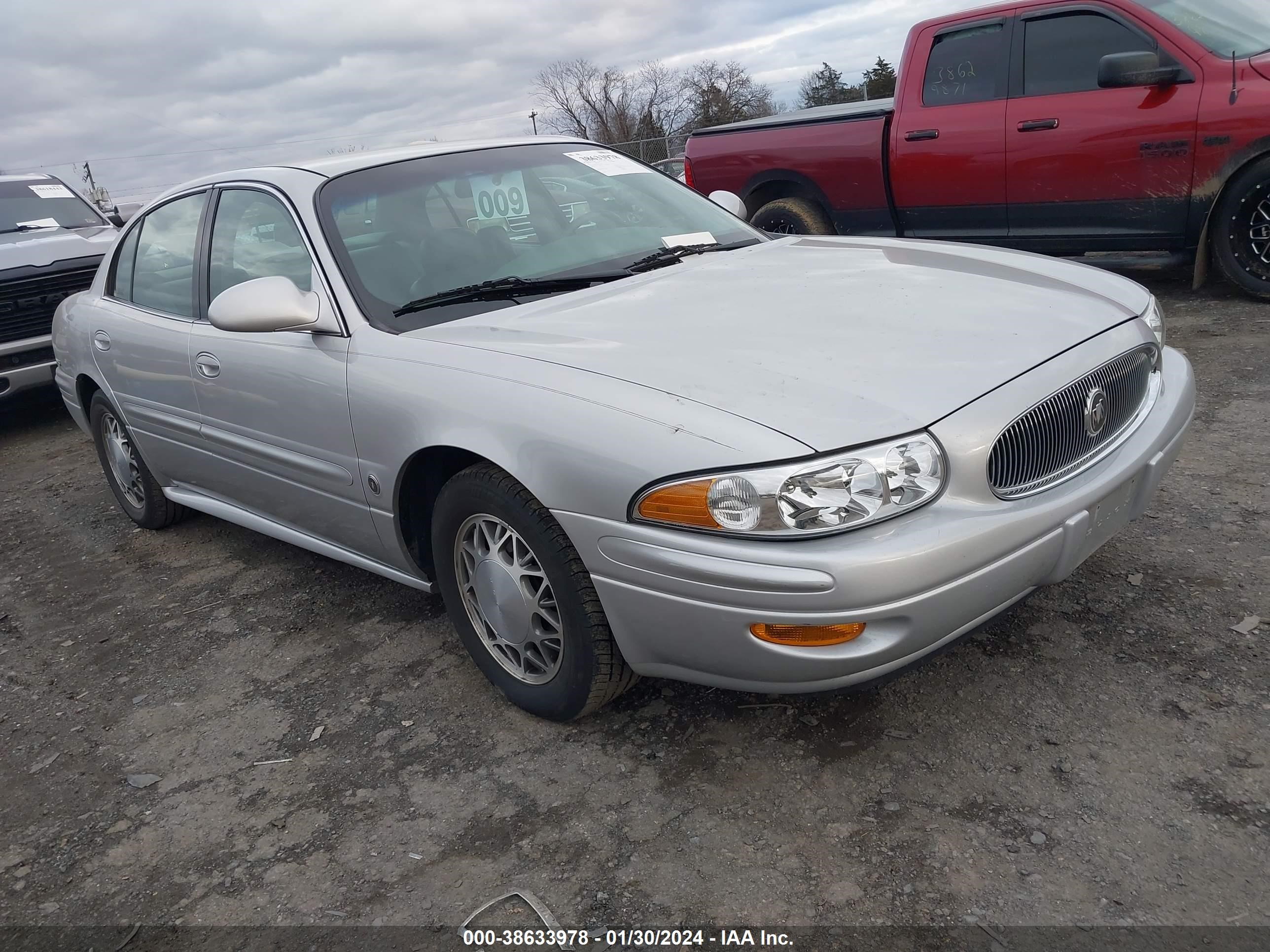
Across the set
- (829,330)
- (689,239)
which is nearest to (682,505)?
(829,330)

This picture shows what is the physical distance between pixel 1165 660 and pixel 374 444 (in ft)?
7.18

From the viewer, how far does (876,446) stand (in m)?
2.16

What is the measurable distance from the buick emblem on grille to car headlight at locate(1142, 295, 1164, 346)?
49cm

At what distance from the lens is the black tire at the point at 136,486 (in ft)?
15.2

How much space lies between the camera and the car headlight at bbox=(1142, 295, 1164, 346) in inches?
118

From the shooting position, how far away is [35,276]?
24.3ft

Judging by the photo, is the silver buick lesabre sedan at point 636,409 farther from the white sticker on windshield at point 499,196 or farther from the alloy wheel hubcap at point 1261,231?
the alloy wheel hubcap at point 1261,231

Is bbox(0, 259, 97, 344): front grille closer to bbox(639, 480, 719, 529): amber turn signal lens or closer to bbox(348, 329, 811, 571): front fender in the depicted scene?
bbox(348, 329, 811, 571): front fender

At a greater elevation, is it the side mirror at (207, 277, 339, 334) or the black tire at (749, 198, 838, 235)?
the side mirror at (207, 277, 339, 334)

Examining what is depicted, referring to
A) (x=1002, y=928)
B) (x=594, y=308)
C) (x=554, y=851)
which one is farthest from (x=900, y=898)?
(x=594, y=308)

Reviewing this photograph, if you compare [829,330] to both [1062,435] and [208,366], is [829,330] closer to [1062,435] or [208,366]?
[1062,435]

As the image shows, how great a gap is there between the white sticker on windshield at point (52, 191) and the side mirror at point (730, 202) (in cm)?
699

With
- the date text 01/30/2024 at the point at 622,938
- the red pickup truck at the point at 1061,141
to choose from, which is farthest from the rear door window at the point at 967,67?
the date text 01/30/2024 at the point at 622,938

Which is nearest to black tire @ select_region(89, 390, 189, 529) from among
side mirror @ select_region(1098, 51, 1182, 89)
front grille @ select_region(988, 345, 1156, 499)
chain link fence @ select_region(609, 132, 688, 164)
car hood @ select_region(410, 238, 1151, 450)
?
car hood @ select_region(410, 238, 1151, 450)
